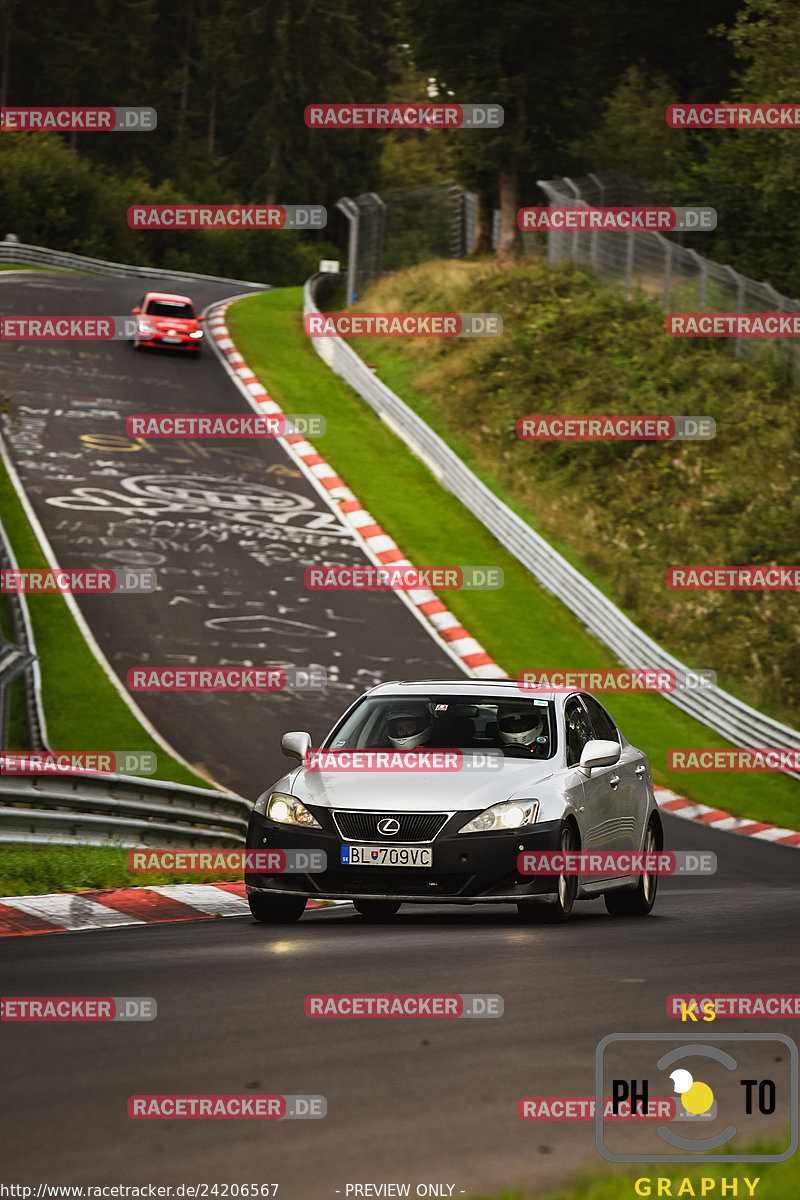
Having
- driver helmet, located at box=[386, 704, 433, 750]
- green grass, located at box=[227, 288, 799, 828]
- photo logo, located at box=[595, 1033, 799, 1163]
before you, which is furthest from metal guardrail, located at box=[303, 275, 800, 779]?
photo logo, located at box=[595, 1033, 799, 1163]

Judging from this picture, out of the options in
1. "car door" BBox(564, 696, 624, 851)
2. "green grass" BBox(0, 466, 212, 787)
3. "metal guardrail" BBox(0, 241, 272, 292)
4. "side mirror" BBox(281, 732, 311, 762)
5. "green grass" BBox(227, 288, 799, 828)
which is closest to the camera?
"side mirror" BBox(281, 732, 311, 762)

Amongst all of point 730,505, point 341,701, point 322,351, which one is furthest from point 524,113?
point 341,701

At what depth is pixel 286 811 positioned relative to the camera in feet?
32.9

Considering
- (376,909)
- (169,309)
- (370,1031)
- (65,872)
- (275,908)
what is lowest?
(376,909)

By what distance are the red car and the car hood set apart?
32.6 m

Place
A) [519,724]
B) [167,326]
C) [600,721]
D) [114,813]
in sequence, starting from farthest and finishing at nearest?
[167,326]
[114,813]
[600,721]
[519,724]

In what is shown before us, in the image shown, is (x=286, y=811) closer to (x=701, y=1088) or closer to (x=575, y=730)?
(x=575, y=730)

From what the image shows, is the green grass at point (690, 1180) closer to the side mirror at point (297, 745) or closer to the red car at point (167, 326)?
the side mirror at point (297, 745)

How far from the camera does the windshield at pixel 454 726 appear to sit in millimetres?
10602

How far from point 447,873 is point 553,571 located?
736 inches

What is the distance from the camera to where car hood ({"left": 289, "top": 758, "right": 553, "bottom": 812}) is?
976cm

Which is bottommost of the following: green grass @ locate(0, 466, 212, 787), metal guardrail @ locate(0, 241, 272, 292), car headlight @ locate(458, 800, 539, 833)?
green grass @ locate(0, 466, 212, 787)

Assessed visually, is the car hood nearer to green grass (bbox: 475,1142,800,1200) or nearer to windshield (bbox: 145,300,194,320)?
green grass (bbox: 475,1142,800,1200)

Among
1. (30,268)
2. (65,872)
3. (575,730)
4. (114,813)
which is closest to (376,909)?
(575,730)
